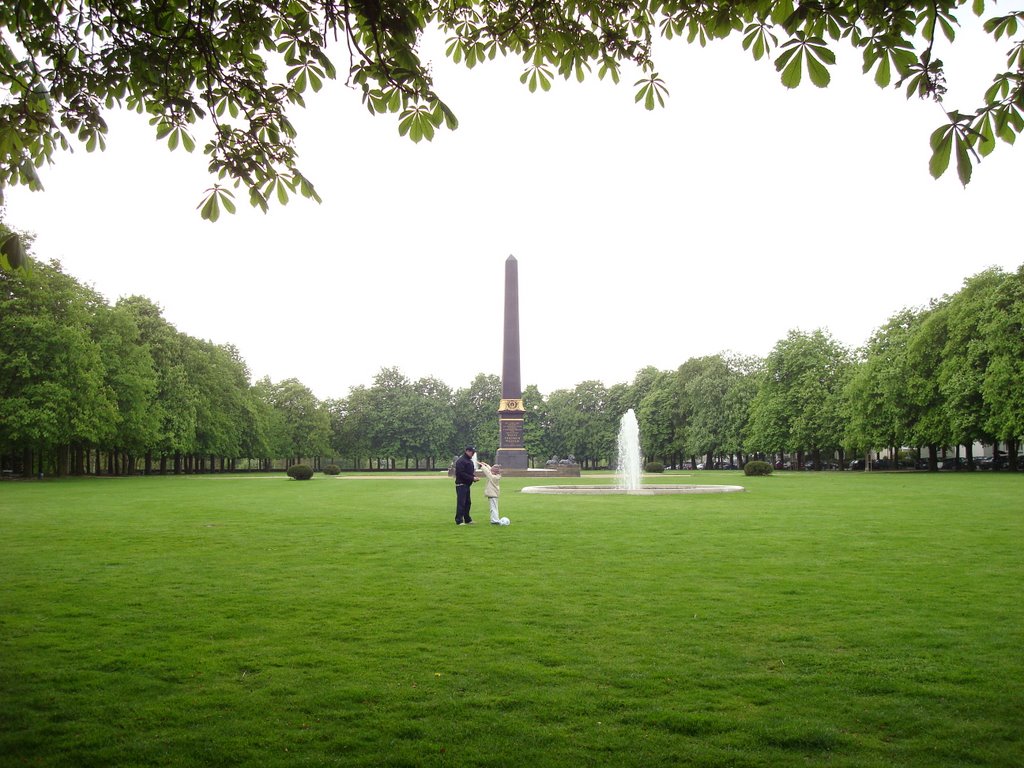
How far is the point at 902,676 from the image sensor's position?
6.32 meters

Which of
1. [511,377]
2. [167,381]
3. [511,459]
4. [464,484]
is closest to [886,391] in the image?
[511,377]

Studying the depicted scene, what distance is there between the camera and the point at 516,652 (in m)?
7.06

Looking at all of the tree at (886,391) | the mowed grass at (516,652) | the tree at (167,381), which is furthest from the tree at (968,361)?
the tree at (167,381)

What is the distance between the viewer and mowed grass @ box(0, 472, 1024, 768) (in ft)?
16.4

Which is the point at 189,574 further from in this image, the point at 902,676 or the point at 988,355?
the point at 988,355

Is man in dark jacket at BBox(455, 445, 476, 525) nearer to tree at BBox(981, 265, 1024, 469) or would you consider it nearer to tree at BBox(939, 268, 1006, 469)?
tree at BBox(981, 265, 1024, 469)

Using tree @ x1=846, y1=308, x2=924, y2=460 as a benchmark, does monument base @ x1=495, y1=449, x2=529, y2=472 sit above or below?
below

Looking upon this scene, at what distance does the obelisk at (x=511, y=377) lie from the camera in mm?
54188

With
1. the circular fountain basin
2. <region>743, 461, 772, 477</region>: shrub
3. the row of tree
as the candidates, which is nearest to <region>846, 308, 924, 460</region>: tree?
the row of tree

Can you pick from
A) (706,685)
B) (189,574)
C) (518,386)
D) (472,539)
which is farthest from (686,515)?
(518,386)

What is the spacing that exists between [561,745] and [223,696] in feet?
9.00

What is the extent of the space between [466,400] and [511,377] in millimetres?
46314

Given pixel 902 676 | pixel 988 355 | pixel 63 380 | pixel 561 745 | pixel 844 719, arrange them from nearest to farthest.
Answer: pixel 561 745
pixel 844 719
pixel 902 676
pixel 63 380
pixel 988 355

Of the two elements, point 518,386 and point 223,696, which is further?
point 518,386
